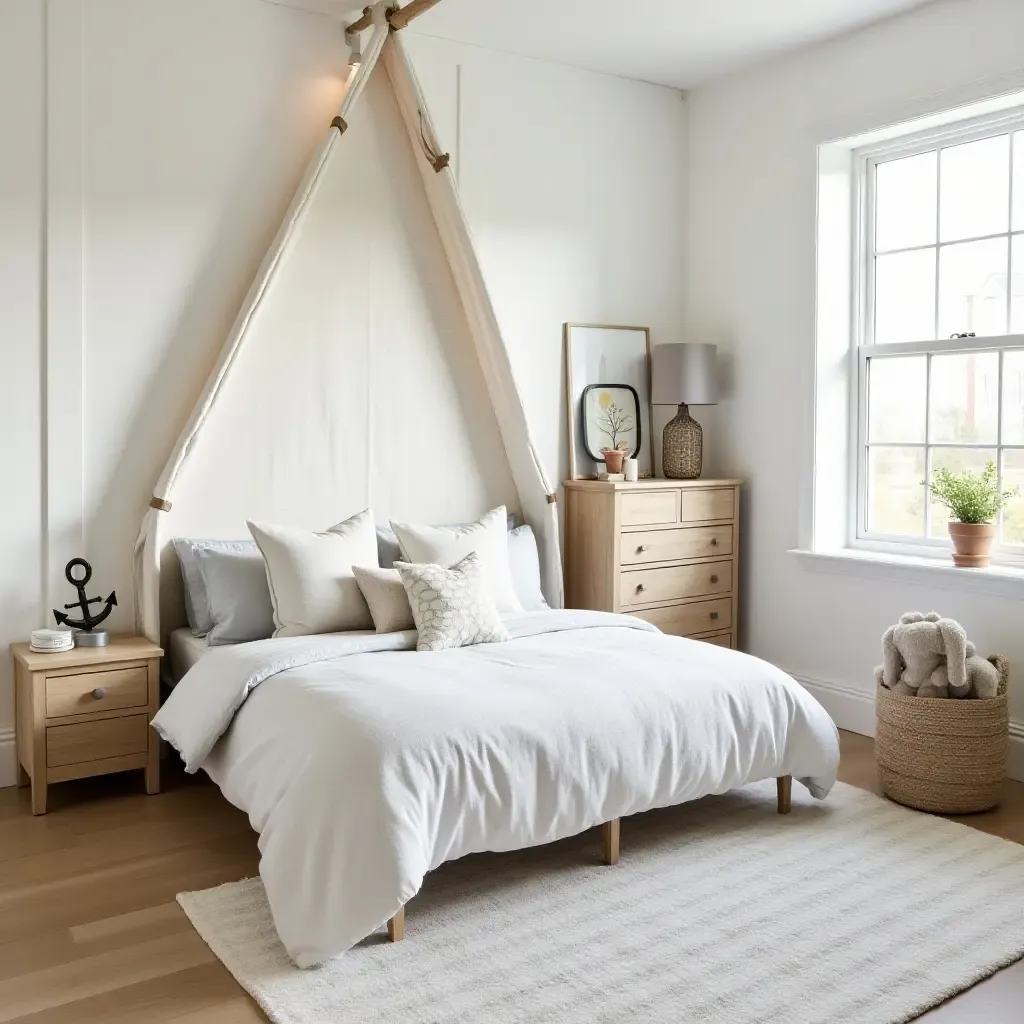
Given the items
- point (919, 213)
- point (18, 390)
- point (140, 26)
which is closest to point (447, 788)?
point (18, 390)

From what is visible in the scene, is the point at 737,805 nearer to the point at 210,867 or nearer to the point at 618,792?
the point at 618,792

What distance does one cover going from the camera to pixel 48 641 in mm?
3301

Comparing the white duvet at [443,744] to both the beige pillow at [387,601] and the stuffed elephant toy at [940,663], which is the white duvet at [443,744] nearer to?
the beige pillow at [387,601]

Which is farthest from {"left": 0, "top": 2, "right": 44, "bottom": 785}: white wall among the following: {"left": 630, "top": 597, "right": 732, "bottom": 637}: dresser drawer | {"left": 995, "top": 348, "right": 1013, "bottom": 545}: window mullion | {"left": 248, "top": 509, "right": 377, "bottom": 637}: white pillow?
{"left": 995, "top": 348, "right": 1013, "bottom": 545}: window mullion

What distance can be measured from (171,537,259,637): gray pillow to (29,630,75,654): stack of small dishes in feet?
1.37

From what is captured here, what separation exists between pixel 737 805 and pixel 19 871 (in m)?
2.10

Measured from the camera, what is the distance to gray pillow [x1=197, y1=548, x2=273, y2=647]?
3430 millimetres

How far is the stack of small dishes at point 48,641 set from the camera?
330 centimetres

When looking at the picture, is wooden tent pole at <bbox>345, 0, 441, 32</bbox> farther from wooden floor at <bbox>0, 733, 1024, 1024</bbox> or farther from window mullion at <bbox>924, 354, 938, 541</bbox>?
wooden floor at <bbox>0, 733, 1024, 1024</bbox>

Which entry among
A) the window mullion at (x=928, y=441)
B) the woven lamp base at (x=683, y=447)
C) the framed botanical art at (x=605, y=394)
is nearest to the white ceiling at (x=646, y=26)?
the framed botanical art at (x=605, y=394)

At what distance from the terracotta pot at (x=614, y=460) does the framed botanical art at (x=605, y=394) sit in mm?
129

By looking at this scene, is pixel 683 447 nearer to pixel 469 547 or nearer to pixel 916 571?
pixel 916 571

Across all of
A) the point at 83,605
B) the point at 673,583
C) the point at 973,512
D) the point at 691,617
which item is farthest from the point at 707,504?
the point at 83,605

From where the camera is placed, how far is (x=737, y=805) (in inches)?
130
